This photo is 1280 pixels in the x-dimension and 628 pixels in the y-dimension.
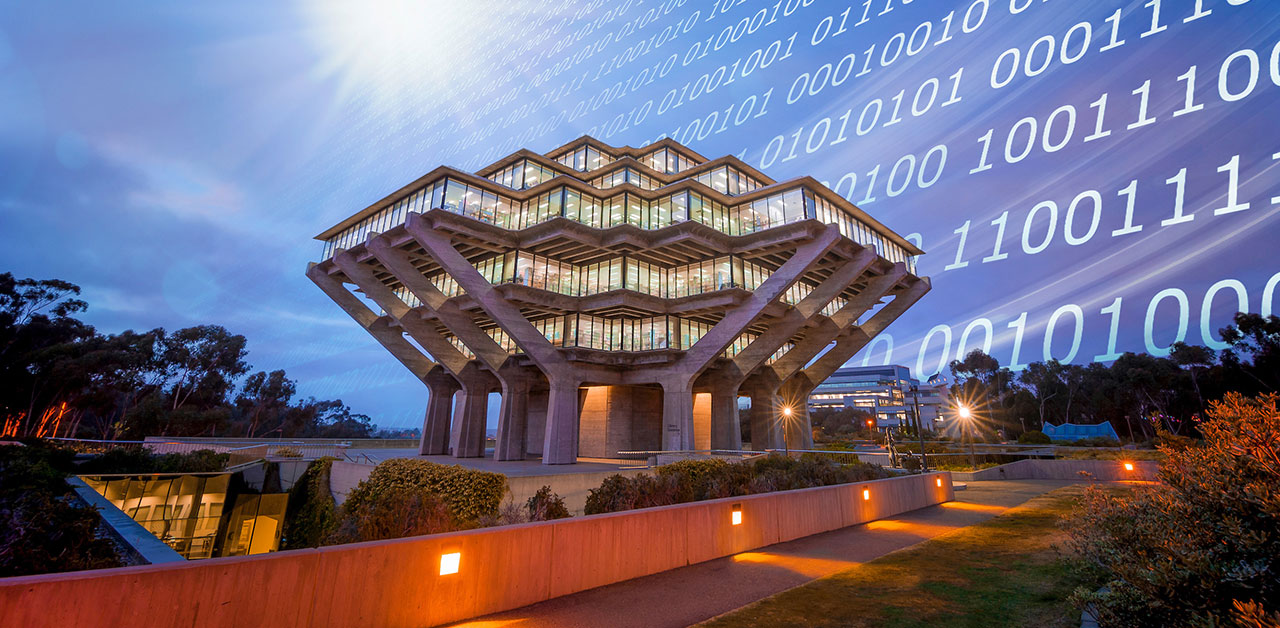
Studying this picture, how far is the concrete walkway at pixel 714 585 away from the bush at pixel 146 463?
2533cm

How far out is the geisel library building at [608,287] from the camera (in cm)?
3102

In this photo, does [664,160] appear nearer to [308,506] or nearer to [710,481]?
[308,506]

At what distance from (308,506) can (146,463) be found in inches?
275

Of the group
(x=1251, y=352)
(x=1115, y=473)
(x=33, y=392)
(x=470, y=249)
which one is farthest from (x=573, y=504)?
(x=1251, y=352)

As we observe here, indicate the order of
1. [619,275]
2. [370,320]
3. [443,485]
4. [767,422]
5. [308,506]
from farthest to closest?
[767,422]
[370,320]
[619,275]
[308,506]
[443,485]

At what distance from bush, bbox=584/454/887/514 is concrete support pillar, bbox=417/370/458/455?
31.1 meters

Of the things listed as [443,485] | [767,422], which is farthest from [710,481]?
[767,422]

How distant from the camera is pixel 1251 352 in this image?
42562 millimetres

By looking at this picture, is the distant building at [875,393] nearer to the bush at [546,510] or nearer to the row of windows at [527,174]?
the row of windows at [527,174]

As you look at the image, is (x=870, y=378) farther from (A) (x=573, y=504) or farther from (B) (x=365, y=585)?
(B) (x=365, y=585)

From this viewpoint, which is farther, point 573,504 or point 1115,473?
point 1115,473

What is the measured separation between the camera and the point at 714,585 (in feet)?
23.9

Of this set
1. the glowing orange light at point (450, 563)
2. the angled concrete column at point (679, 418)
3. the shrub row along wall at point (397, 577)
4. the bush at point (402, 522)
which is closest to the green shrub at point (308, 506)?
the bush at point (402, 522)

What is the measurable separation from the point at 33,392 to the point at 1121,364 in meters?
111
